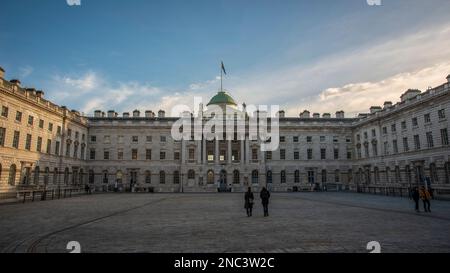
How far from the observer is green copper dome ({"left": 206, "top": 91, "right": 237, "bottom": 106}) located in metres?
65.8

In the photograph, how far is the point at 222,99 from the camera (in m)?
66.1

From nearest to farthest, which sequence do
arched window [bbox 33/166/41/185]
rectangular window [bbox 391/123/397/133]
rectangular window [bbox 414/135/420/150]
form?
rectangular window [bbox 414/135/420/150]
arched window [bbox 33/166/41/185]
rectangular window [bbox 391/123/397/133]

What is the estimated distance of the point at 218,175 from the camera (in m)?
56.9

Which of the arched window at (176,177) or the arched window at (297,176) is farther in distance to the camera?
the arched window at (297,176)

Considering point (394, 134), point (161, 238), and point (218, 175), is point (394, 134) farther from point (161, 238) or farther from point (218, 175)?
point (161, 238)

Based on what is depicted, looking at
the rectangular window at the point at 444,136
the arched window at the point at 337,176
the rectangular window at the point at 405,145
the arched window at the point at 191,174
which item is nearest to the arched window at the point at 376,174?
the rectangular window at the point at 405,145

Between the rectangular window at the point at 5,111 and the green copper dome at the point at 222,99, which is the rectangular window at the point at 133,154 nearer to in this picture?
the green copper dome at the point at 222,99

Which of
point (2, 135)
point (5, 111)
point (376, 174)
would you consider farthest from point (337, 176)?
point (5, 111)

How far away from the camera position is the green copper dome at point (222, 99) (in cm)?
6579

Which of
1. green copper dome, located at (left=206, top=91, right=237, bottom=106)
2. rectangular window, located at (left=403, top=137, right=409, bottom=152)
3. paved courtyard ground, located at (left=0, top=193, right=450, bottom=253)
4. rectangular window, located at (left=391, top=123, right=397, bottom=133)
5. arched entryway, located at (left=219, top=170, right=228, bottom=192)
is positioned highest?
green copper dome, located at (left=206, top=91, right=237, bottom=106)

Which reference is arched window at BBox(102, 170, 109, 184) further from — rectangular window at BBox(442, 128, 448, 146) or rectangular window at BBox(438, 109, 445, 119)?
rectangular window at BBox(438, 109, 445, 119)

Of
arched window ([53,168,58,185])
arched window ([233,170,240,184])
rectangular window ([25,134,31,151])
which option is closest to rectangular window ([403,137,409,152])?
arched window ([233,170,240,184])
